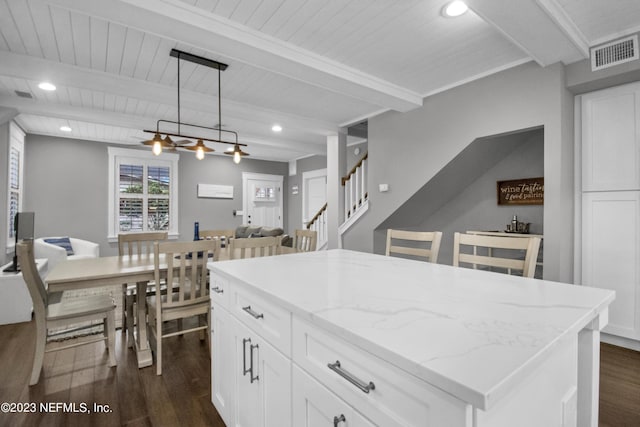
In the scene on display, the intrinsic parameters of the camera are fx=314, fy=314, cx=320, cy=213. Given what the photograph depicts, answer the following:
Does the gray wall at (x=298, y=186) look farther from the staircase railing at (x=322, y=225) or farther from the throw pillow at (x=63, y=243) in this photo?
the throw pillow at (x=63, y=243)

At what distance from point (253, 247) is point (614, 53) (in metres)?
3.30

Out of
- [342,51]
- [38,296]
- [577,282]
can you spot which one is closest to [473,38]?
[342,51]

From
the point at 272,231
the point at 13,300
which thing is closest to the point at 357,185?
the point at 272,231

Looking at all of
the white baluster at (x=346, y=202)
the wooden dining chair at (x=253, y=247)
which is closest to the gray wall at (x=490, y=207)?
the white baluster at (x=346, y=202)

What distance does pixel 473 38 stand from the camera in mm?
2502

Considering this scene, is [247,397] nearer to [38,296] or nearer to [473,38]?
[38,296]

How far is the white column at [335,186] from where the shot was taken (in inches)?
191

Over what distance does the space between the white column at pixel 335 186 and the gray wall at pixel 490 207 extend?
131cm

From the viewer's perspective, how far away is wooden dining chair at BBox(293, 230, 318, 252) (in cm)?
349

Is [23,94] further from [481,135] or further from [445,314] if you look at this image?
[481,135]

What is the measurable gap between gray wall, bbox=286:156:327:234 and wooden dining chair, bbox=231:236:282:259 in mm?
4531

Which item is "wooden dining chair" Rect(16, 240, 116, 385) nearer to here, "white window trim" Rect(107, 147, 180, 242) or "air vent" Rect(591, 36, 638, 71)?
"white window trim" Rect(107, 147, 180, 242)

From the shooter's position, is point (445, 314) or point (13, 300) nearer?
point (445, 314)

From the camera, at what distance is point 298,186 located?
7902mm
